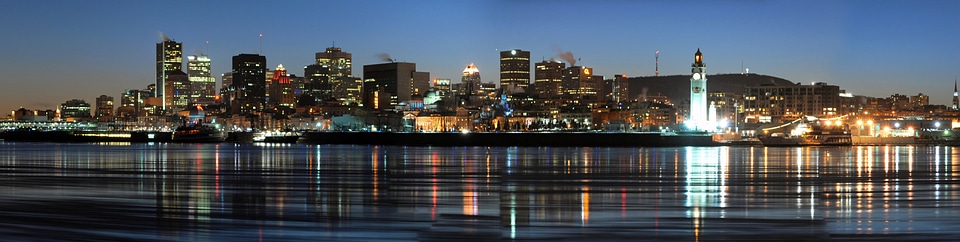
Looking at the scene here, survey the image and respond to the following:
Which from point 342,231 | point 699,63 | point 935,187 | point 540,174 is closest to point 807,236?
point 342,231

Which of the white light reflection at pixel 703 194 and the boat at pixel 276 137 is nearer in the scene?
the white light reflection at pixel 703 194

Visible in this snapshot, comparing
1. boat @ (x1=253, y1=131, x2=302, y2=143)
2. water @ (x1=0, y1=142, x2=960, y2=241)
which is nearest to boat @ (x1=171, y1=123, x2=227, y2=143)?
boat @ (x1=253, y1=131, x2=302, y2=143)

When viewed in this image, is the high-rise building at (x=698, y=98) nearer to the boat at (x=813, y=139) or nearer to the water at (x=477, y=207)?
the boat at (x=813, y=139)

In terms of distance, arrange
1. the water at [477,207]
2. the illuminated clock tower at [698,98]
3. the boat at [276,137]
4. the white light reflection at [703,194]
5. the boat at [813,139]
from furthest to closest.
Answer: the illuminated clock tower at [698,98]
the boat at [276,137]
the boat at [813,139]
the white light reflection at [703,194]
the water at [477,207]

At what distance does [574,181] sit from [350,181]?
23.2 ft

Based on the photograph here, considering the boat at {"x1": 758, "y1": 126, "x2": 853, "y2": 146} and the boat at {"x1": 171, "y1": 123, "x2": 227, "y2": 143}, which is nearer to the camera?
the boat at {"x1": 758, "y1": 126, "x2": 853, "y2": 146}

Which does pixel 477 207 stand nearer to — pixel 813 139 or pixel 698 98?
pixel 813 139

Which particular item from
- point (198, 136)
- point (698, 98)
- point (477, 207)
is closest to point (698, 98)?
point (698, 98)

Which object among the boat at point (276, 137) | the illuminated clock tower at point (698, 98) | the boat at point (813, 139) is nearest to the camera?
the boat at point (813, 139)

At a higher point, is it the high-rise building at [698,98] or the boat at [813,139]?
the high-rise building at [698,98]

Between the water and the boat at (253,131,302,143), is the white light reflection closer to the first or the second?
the water

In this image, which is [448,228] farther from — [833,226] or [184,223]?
[833,226]

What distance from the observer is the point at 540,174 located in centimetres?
3753

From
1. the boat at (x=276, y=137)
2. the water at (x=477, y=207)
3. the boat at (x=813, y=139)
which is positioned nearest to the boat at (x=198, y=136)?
the boat at (x=276, y=137)
